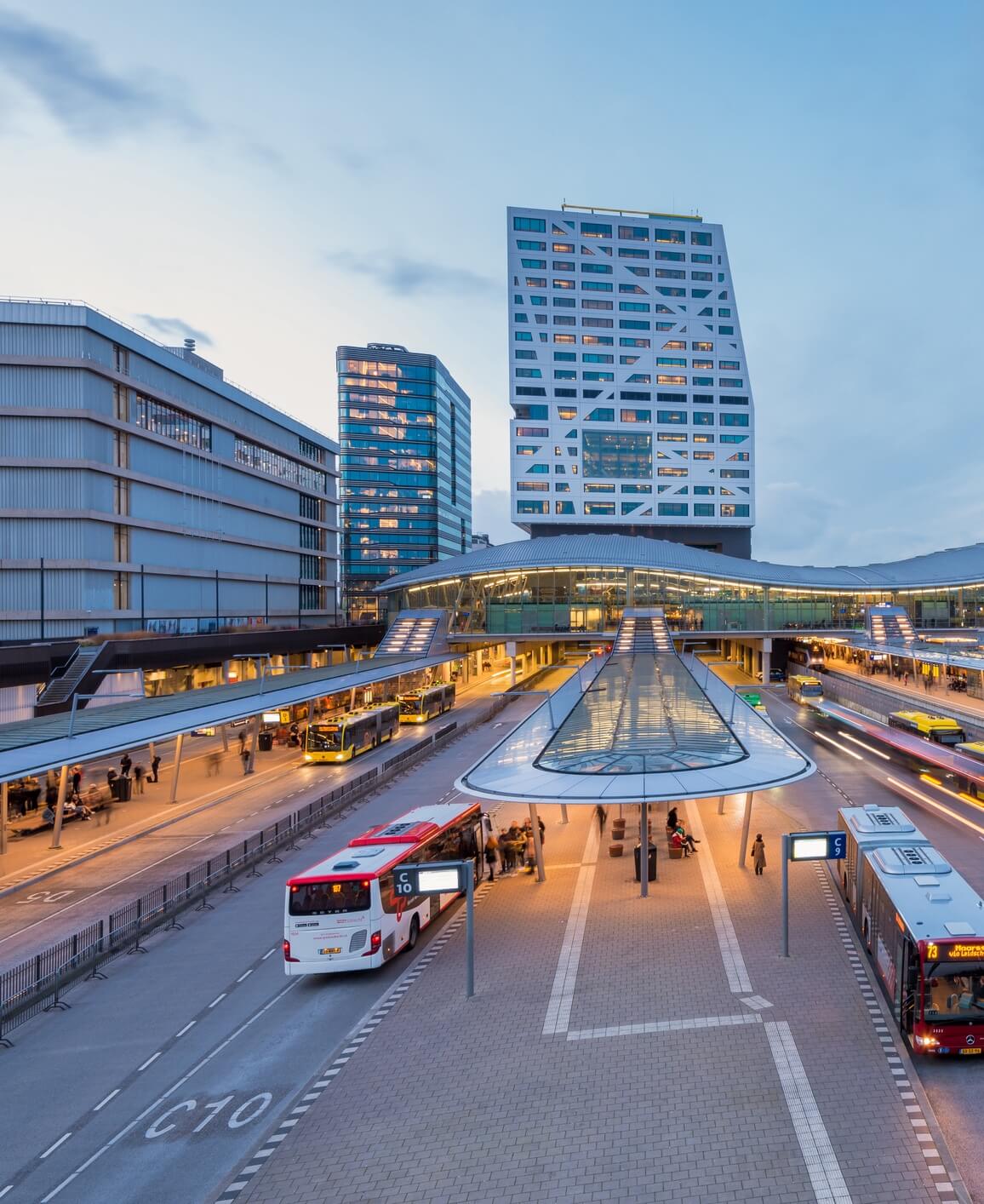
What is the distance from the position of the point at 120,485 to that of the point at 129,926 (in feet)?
134

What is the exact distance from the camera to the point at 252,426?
68312 mm

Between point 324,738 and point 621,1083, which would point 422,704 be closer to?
point 324,738

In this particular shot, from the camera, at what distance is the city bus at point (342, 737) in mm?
37219

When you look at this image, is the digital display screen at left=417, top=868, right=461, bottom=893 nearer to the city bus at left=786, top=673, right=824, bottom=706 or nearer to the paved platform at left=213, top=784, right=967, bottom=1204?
the paved platform at left=213, top=784, right=967, bottom=1204

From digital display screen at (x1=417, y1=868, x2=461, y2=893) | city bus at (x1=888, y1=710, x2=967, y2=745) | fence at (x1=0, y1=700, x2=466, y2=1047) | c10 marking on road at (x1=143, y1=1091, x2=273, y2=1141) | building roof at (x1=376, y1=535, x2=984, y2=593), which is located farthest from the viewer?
building roof at (x1=376, y1=535, x2=984, y2=593)

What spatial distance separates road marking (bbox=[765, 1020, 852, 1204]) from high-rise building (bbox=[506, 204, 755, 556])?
3726 inches

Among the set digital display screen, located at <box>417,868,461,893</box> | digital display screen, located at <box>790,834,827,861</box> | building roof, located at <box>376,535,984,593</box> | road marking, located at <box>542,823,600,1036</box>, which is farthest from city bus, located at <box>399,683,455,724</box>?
digital display screen, located at <box>790,834,827,861</box>

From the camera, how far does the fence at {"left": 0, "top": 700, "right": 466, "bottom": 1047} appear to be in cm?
1362

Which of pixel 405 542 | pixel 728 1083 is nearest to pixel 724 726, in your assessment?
pixel 728 1083

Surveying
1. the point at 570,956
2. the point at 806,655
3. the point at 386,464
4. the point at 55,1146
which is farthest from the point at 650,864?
the point at 386,464

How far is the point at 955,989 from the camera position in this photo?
11.0m

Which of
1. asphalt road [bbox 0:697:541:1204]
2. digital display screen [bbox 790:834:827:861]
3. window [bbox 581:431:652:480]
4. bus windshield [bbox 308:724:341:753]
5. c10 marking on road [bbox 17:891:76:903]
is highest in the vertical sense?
window [bbox 581:431:652:480]

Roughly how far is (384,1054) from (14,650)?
103 feet

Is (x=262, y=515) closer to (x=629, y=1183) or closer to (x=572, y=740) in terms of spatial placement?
(x=572, y=740)
